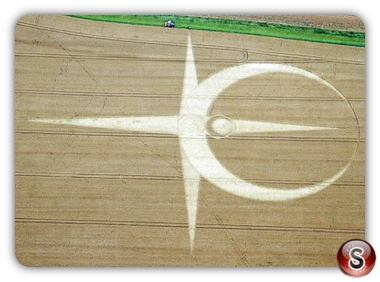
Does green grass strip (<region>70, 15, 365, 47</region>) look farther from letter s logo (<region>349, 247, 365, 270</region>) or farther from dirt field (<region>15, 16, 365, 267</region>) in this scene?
letter s logo (<region>349, 247, 365, 270</region>)

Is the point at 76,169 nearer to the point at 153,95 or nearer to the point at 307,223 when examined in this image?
the point at 153,95

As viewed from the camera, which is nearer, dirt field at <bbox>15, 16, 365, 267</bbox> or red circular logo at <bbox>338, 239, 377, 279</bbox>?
red circular logo at <bbox>338, 239, 377, 279</bbox>

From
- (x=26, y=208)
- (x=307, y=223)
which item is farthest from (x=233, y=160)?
(x=26, y=208)

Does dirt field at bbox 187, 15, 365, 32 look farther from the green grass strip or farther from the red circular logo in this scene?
the red circular logo

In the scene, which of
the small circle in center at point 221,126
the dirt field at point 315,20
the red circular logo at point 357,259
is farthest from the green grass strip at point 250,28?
the red circular logo at point 357,259

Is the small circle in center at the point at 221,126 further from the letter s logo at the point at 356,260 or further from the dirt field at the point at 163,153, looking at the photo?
the letter s logo at the point at 356,260

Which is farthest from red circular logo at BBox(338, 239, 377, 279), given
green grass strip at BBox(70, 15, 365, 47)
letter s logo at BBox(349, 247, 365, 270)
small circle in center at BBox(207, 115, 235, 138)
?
green grass strip at BBox(70, 15, 365, 47)

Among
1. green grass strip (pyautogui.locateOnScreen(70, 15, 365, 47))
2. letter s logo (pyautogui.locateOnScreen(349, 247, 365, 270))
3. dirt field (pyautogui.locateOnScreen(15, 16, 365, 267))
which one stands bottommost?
letter s logo (pyautogui.locateOnScreen(349, 247, 365, 270))

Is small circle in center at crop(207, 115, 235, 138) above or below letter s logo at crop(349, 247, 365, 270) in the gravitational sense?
above
